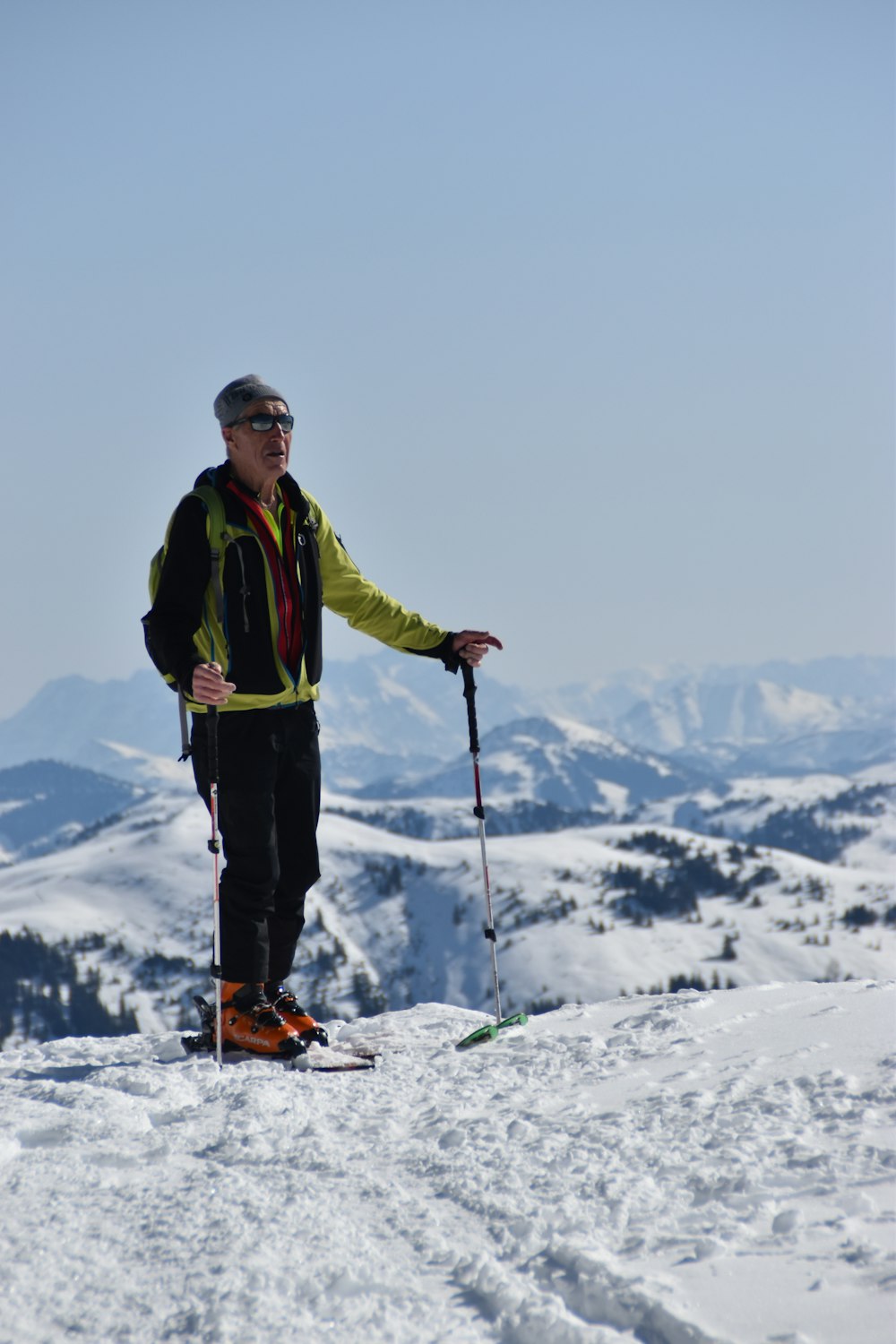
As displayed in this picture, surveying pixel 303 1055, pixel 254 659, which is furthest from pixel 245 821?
pixel 303 1055

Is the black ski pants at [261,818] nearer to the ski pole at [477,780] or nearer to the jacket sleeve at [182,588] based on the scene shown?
the jacket sleeve at [182,588]

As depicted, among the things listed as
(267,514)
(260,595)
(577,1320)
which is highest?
(267,514)

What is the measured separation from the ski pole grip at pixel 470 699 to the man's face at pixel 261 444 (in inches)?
80.7

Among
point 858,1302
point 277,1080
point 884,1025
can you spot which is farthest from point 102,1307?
point 884,1025

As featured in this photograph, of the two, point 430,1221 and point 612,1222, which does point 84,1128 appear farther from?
point 612,1222

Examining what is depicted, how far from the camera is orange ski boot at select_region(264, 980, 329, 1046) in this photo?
298 inches

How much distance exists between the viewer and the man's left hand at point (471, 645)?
824 cm

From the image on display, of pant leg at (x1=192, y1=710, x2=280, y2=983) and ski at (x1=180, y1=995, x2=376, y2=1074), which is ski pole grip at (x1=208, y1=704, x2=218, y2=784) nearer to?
pant leg at (x1=192, y1=710, x2=280, y2=983)

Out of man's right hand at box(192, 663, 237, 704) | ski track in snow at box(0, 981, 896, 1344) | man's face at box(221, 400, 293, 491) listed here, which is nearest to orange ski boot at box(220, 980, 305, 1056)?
ski track in snow at box(0, 981, 896, 1344)

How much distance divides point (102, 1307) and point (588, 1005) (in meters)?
5.31

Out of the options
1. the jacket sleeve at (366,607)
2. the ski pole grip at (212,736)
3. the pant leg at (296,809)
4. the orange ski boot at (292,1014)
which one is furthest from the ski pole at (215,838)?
the jacket sleeve at (366,607)

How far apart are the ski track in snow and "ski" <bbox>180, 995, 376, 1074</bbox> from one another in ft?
0.93

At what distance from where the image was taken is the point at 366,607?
8.16 metres

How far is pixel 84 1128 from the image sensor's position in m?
5.31
